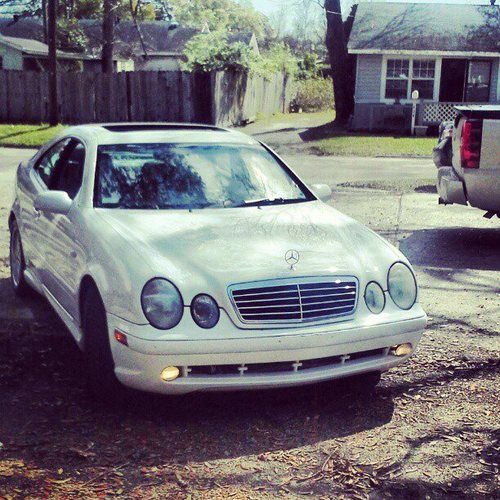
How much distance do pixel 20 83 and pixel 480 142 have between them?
22683 mm

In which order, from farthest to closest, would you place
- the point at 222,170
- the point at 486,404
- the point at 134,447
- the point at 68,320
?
the point at 222,170 < the point at 68,320 < the point at 486,404 < the point at 134,447

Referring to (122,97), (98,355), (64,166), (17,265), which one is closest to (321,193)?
(64,166)

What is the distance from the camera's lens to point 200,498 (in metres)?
3.57

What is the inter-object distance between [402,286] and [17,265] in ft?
11.7

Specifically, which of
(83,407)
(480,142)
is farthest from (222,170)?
(480,142)

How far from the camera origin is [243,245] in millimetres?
4695

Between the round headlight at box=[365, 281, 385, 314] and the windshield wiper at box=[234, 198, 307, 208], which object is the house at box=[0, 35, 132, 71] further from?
the round headlight at box=[365, 281, 385, 314]

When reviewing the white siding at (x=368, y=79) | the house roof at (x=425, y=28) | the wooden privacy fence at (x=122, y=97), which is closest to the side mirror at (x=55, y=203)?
the wooden privacy fence at (x=122, y=97)

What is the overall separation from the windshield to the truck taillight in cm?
348

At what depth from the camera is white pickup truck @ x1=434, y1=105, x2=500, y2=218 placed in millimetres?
8797

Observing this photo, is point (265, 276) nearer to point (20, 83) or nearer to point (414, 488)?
point (414, 488)

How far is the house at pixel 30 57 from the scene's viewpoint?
43000mm

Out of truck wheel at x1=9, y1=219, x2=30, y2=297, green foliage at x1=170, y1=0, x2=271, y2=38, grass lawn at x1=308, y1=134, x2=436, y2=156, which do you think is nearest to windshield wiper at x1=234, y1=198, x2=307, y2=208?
truck wheel at x1=9, y1=219, x2=30, y2=297

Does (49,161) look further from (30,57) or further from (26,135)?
(30,57)
